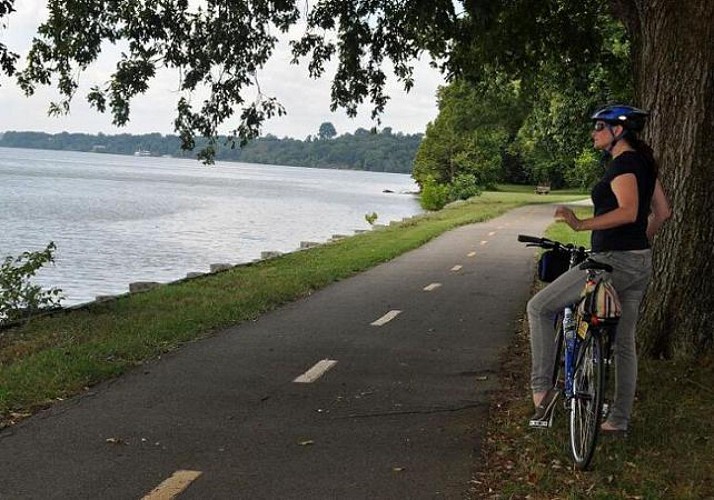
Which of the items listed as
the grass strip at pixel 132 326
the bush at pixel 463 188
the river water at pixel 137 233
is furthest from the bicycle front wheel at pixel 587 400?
the bush at pixel 463 188

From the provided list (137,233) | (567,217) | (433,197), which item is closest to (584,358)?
(567,217)

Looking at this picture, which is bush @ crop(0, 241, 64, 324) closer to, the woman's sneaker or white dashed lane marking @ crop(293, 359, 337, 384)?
white dashed lane marking @ crop(293, 359, 337, 384)

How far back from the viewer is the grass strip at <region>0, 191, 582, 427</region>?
750 centimetres

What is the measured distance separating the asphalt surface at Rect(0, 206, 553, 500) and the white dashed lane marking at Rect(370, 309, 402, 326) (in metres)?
0.09

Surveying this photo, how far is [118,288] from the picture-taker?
21.0 metres

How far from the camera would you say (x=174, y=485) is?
5.05 m

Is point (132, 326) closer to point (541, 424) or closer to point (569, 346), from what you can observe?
point (541, 424)

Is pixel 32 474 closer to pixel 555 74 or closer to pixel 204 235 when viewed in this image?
pixel 555 74

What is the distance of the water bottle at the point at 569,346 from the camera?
18.2 ft

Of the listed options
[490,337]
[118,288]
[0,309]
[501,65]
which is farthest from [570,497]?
[118,288]

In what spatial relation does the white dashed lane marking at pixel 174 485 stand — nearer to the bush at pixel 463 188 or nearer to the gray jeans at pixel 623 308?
the gray jeans at pixel 623 308

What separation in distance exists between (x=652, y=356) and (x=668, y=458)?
7.57ft

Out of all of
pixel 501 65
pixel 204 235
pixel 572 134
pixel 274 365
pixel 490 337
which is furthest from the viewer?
pixel 204 235

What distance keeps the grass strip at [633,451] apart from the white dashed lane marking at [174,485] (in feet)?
5.41
